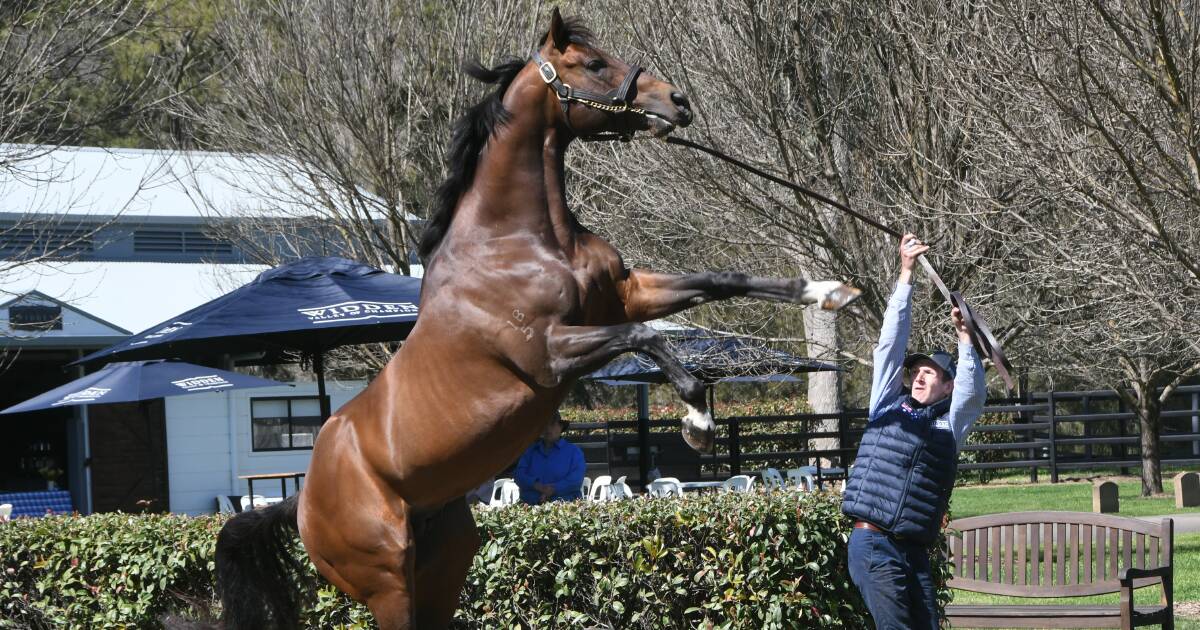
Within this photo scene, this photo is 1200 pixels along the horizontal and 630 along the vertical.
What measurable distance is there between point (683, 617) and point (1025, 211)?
4800 mm

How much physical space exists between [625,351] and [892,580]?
1.86 metres

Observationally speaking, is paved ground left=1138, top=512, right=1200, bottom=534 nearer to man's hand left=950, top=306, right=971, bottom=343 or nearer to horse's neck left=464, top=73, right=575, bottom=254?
man's hand left=950, top=306, right=971, bottom=343

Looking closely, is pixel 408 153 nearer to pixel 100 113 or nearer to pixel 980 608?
pixel 100 113

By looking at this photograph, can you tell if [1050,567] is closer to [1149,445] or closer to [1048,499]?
[1048,499]

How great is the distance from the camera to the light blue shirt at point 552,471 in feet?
28.3

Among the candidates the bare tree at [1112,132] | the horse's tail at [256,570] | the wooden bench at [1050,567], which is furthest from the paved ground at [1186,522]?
the horse's tail at [256,570]

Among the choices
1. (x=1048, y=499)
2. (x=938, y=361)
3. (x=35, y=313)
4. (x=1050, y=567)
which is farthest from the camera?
(x=1048, y=499)

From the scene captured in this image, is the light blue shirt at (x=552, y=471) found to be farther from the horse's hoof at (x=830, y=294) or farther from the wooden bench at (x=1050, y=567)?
the horse's hoof at (x=830, y=294)

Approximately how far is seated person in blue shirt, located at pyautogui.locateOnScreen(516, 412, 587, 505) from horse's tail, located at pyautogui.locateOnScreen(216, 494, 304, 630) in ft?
11.7

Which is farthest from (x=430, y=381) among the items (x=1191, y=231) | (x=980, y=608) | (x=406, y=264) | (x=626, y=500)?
(x=406, y=264)

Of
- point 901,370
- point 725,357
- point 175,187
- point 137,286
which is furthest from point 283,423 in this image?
point 901,370

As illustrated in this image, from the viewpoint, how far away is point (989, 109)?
7258 mm

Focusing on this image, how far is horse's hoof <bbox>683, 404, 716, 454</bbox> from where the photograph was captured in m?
3.67

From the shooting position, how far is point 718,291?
3865mm
